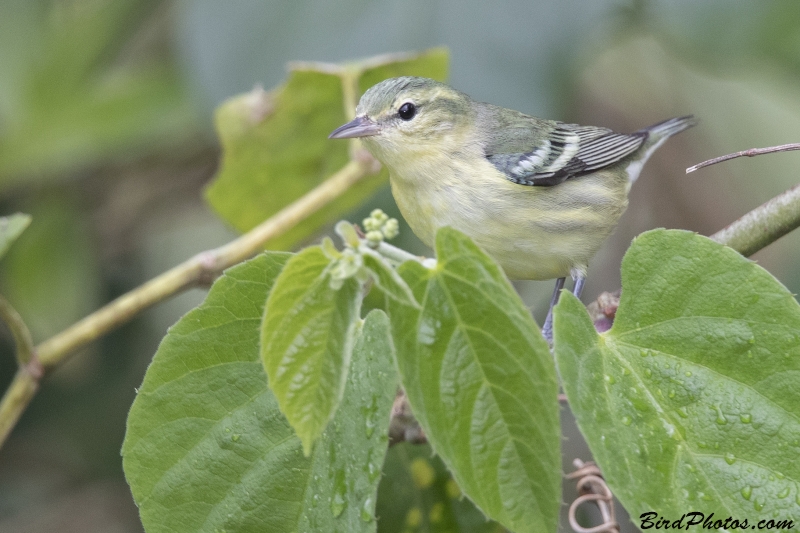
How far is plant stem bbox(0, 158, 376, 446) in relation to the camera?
2.24 metres

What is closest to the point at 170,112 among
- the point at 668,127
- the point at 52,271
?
the point at 52,271

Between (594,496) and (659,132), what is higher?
(659,132)

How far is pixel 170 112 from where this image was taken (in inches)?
148

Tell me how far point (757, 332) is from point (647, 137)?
2.02 meters

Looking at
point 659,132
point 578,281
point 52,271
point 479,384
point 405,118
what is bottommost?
point 52,271

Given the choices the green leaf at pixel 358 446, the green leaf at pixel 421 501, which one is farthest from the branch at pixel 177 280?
the green leaf at pixel 358 446

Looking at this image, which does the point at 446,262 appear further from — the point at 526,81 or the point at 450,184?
the point at 526,81

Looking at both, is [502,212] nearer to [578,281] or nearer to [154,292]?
[578,281]

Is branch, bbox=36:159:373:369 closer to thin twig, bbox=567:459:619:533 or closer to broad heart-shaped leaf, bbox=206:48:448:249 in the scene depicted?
broad heart-shaped leaf, bbox=206:48:448:249

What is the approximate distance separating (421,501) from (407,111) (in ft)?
4.25

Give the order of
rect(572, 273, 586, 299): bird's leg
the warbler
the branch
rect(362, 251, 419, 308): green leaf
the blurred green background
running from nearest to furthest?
rect(362, 251, 419, 308): green leaf, the branch, the warbler, rect(572, 273, 586, 299): bird's leg, the blurred green background

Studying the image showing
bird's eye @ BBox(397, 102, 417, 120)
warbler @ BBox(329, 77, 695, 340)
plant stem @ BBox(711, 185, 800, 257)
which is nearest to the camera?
plant stem @ BBox(711, 185, 800, 257)

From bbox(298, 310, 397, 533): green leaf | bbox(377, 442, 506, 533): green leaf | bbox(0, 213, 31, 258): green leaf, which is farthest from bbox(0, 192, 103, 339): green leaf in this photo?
bbox(298, 310, 397, 533): green leaf

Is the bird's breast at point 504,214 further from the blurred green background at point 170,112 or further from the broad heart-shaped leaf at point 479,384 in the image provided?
the broad heart-shaped leaf at point 479,384
